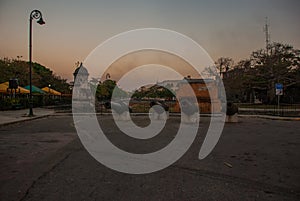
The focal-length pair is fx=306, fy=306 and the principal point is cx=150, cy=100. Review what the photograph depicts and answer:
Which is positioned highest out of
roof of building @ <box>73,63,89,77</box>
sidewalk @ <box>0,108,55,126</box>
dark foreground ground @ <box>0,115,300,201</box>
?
roof of building @ <box>73,63,89,77</box>

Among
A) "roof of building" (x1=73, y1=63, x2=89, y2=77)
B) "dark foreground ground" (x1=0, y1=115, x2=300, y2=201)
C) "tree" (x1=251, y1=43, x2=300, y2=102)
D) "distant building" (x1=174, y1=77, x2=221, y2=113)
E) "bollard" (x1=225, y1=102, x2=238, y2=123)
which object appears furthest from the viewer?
"tree" (x1=251, y1=43, x2=300, y2=102)

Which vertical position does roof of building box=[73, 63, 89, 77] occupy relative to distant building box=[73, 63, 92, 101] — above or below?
above

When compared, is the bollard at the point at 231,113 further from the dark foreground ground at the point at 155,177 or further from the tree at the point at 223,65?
the tree at the point at 223,65

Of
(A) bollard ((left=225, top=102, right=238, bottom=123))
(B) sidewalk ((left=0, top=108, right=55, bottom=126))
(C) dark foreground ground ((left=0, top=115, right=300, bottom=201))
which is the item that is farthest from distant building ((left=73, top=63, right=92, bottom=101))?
(C) dark foreground ground ((left=0, top=115, right=300, bottom=201))

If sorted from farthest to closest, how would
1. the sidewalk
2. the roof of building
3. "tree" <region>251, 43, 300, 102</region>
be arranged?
"tree" <region>251, 43, 300, 102</region> < the roof of building < the sidewalk

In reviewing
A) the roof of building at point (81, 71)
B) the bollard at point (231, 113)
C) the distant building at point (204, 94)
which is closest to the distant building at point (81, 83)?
the roof of building at point (81, 71)

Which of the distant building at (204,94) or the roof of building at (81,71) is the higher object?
the roof of building at (81,71)

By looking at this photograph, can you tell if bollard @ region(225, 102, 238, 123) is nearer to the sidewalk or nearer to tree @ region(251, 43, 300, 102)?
the sidewalk

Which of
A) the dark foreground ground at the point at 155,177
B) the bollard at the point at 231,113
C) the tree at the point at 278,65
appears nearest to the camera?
the dark foreground ground at the point at 155,177

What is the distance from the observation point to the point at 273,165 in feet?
23.7

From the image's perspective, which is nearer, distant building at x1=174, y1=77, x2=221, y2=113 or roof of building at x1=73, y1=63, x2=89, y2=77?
distant building at x1=174, y1=77, x2=221, y2=113

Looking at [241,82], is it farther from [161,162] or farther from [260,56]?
[161,162]

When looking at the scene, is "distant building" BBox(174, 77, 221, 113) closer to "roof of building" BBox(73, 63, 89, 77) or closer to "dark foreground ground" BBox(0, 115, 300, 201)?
"roof of building" BBox(73, 63, 89, 77)

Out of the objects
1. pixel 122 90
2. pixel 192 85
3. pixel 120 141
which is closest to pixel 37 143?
pixel 120 141
